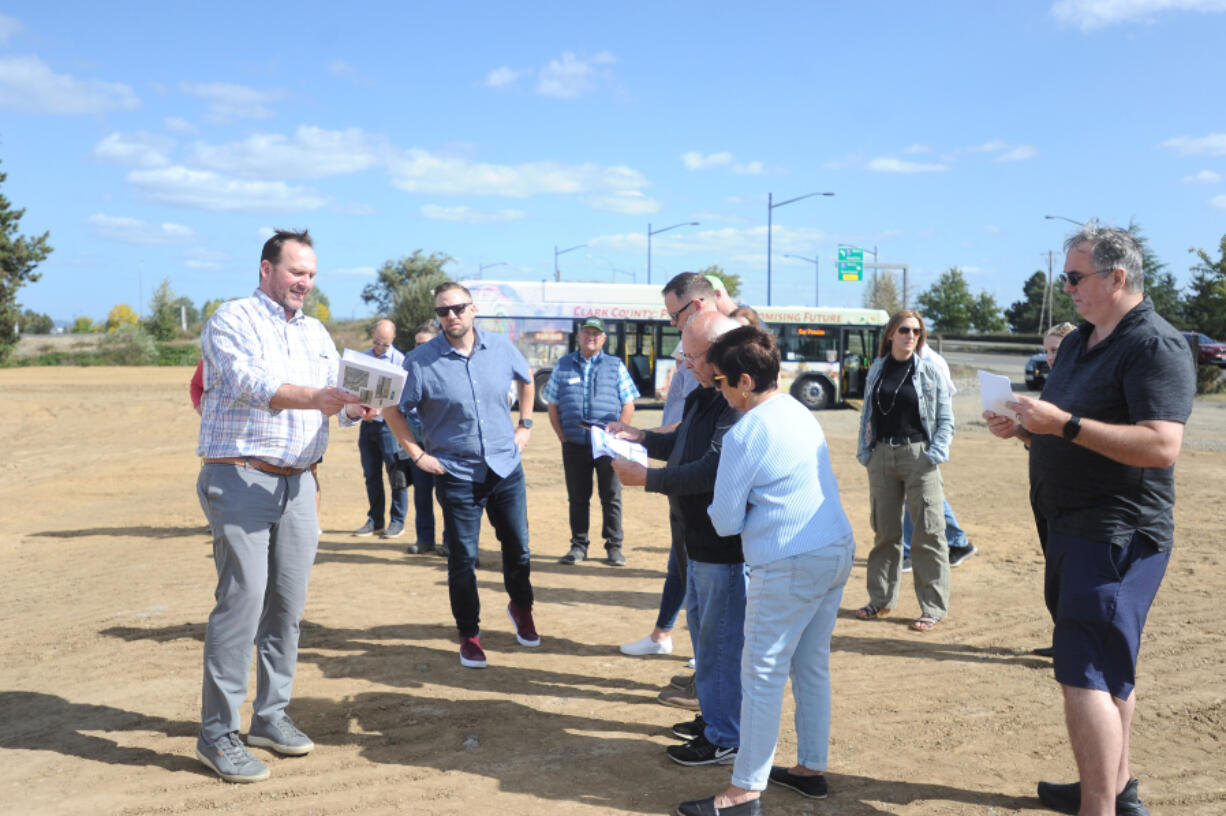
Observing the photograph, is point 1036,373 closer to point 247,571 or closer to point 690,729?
point 690,729

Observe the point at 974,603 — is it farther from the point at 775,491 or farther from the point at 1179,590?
the point at 775,491

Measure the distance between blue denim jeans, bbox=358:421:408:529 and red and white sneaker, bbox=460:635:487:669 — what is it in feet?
12.4

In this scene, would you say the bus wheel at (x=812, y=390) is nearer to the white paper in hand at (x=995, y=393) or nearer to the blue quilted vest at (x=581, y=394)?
the blue quilted vest at (x=581, y=394)

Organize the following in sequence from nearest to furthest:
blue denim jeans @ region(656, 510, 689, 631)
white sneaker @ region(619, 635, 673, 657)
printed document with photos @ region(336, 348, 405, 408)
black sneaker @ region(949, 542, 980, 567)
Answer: printed document with photos @ region(336, 348, 405, 408), blue denim jeans @ region(656, 510, 689, 631), white sneaker @ region(619, 635, 673, 657), black sneaker @ region(949, 542, 980, 567)

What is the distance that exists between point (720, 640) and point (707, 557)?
362 millimetres

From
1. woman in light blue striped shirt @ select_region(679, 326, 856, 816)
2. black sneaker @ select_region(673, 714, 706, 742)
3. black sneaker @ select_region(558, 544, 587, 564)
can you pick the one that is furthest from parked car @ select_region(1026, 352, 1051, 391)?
woman in light blue striped shirt @ select_region(679, 326, 856, 816)

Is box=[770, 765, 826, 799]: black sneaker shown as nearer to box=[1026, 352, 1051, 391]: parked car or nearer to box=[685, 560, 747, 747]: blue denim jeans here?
box=[685, 560, 747, 747]: blue denim jeans

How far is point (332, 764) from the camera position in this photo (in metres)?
4.13

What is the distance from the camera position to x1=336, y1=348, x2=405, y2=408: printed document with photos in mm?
3697

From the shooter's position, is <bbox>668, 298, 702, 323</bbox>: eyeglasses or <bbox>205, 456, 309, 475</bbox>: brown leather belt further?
<bbox>668, 298, 702, 323</bbox>: eyeglasses

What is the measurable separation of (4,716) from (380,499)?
191 inches

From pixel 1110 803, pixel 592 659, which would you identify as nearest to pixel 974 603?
pixel 592 659

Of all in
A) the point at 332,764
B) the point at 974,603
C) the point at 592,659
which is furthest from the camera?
the point at 974,603

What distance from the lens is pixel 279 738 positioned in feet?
13.8
